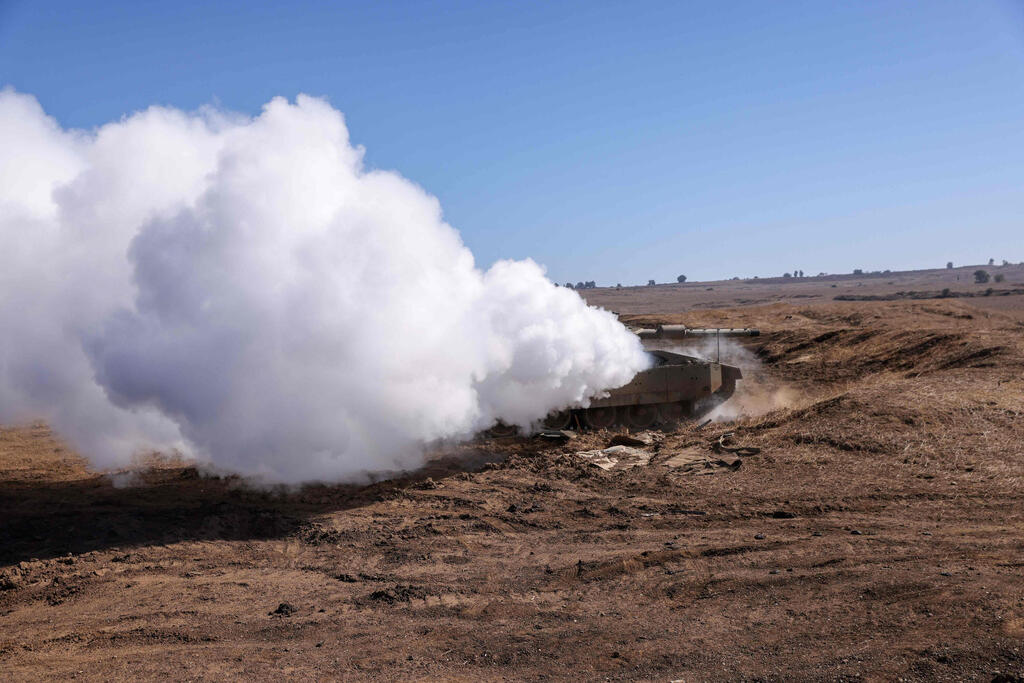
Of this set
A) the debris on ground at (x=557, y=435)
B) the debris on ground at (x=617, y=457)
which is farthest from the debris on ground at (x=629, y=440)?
the debris on ground at (x=557, y=435)

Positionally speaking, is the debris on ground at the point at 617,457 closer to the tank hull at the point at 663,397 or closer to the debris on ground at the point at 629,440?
the debris on ground at the point at 629,440

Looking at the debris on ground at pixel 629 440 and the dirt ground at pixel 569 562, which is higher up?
the debris on ground at pixel 629 440

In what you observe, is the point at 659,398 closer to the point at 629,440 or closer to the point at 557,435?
the point at 557,435

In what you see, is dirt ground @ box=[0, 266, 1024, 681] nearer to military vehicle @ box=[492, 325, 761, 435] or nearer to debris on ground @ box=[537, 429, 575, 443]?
debris on ground @ box=[537, 429, 575, 443]

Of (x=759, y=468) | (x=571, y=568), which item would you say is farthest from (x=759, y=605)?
(x=759, y=468)

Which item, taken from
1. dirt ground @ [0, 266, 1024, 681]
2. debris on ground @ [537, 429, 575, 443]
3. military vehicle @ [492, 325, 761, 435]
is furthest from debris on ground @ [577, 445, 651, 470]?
military vehicle @ [492, 325, 761, 435]

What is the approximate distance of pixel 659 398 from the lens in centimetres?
2034

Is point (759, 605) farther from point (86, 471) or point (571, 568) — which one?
point (86, 471)

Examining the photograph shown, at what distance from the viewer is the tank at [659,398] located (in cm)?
1958

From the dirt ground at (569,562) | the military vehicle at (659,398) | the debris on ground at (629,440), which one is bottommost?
the dirt ground at (569,562)

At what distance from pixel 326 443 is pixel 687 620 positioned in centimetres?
837

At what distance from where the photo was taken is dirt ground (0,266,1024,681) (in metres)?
7.25

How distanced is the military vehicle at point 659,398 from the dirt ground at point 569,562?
2.88 m

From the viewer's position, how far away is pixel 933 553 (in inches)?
361
